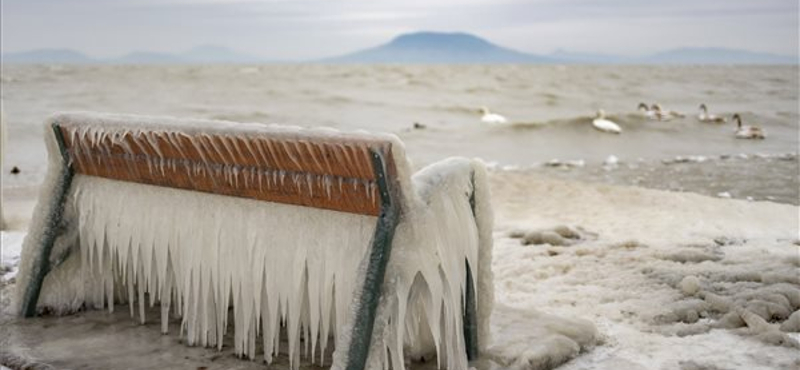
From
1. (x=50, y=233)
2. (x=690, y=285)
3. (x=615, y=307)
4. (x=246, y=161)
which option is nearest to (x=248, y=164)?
(x=246, y=161)

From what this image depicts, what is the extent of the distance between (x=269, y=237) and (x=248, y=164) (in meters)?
0.33

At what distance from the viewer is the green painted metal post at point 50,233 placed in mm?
3951

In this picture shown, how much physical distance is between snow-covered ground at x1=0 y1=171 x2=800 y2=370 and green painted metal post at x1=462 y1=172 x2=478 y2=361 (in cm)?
7

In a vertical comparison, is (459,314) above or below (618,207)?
above

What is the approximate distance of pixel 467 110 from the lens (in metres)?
28.5

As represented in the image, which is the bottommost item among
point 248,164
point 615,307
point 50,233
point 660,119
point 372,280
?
point 660,119

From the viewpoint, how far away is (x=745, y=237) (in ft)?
21.2

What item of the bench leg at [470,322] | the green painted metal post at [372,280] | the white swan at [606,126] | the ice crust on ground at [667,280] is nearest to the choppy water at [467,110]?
the white swan at [606,126]

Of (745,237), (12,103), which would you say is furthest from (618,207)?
(12,103)

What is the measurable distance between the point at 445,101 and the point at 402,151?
29.3 metres

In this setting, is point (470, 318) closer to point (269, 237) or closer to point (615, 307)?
point (269, 237)

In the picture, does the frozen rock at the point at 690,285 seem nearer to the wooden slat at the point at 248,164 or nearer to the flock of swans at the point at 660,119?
the wooden slat at the point at 248,164

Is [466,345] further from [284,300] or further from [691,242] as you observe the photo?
[691,242]

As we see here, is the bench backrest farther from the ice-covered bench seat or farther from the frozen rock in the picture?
the frozen rock
